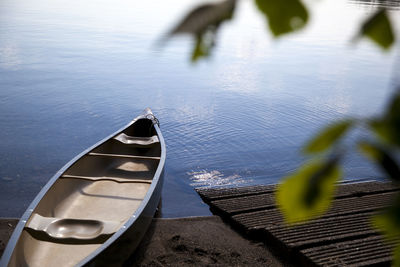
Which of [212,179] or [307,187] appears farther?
[212,179]

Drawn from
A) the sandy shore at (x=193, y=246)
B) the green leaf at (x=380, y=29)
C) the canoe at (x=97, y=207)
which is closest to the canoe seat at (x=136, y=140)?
the canoe at (x=97, y=207)

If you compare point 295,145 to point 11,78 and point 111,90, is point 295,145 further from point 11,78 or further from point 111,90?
point 11,78

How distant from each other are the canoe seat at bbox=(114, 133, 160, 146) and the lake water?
929 millimetres

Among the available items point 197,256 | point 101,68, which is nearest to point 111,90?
point 101,68

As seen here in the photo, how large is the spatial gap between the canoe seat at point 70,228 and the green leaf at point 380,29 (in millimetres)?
4513

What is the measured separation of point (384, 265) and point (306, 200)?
531cm

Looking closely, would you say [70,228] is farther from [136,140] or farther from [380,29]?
[380,29]

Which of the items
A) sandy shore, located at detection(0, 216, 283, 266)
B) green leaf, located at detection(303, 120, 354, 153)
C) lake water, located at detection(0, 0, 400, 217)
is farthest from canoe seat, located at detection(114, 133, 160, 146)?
green leaf, located at detection(303, 120, 354, 153)

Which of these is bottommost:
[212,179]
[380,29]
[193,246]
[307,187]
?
[212,179]

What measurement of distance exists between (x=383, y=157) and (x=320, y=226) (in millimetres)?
5844

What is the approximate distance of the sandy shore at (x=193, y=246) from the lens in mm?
5730

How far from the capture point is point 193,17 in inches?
27.0

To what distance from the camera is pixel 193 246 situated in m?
6.01

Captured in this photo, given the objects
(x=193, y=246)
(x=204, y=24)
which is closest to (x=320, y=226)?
(x=193, y=246)
